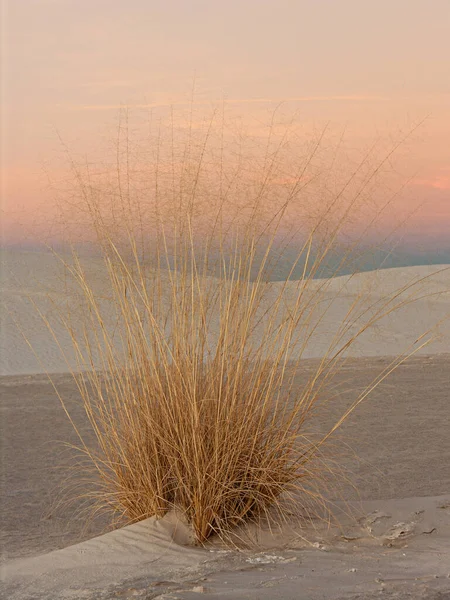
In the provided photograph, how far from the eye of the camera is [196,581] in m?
2.42

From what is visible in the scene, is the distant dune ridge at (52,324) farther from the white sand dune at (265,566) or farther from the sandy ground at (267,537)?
the white sand dune at (265,566)

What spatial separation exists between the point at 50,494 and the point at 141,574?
198 centimetres

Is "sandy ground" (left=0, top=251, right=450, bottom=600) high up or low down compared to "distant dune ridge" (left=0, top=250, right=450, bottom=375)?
down

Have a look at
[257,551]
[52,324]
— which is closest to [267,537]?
[257,551]

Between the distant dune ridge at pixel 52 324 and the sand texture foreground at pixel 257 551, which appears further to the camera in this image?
the distant dune ridge at pixel 52 324

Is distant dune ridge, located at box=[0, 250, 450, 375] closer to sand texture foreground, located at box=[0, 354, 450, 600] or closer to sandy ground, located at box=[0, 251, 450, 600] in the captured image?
sandy ground, located at box=[0, 251, 450, 600]

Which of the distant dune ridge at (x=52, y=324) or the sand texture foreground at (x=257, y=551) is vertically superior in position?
the distant dune ridge at (x=52, y=324)

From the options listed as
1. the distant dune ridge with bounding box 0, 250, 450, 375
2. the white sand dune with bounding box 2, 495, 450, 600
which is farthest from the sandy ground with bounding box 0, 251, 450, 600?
the distant dune ridge with bounding box 0, 250, 450, 375

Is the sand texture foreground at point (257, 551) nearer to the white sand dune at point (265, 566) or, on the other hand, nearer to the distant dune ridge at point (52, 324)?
the white sand dune at point (265, 566)

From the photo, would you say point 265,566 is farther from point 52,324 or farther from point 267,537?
point 52,324

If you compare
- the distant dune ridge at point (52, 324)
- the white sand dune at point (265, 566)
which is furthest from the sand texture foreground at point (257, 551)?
the distant dune ridge at point (52, 324)

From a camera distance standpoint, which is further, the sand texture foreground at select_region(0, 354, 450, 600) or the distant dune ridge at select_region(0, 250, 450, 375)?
the distant dune ridge at select_region(0, 250, 450, 375)

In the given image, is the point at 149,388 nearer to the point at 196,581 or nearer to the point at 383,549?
the point at 196,581

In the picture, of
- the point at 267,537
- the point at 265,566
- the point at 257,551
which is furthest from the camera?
the point at 267,537
